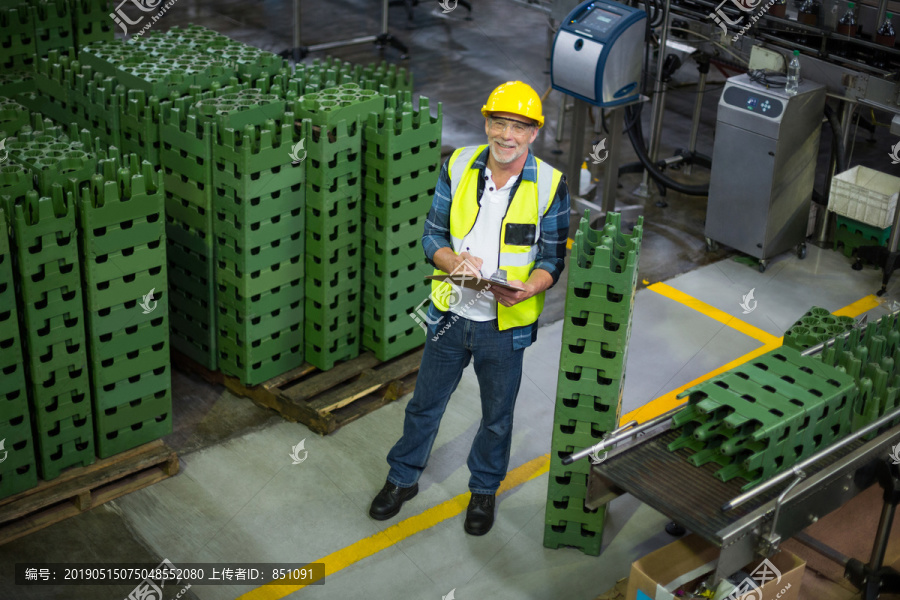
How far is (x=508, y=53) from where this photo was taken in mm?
14453

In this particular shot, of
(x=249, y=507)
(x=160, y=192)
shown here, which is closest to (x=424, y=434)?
(x=249, y=507)

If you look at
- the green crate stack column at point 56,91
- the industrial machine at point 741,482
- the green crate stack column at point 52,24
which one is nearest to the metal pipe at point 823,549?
the industrial machine at point 741,482

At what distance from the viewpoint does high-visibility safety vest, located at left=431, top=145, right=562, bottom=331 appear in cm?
500

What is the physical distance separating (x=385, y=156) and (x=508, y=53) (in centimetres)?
860

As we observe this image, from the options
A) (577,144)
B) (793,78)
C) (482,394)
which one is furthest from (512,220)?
(577,144)

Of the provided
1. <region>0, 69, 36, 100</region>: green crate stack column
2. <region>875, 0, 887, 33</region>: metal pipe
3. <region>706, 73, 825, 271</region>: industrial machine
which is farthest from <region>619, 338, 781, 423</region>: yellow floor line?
<region>0, 69, 36, 100</region>: green crate stack column

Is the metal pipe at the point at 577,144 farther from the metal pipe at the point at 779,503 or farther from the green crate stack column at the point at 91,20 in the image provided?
the metal pipe at the point at 779,503

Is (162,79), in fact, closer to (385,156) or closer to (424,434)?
(385,156)

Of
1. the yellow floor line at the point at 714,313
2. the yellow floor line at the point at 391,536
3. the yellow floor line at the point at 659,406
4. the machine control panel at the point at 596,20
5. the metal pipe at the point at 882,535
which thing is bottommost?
the yellow floor line at the point at 391,536

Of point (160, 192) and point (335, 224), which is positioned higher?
point (160, 192)

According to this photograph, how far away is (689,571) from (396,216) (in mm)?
2962

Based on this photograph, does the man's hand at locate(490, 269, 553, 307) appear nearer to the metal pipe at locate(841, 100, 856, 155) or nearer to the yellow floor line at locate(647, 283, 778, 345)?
the yellow floor line at locate(647, 283, 778, 345)

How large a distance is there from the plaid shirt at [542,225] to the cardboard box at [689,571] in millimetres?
1249

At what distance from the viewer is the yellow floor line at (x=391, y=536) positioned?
5.29 m
